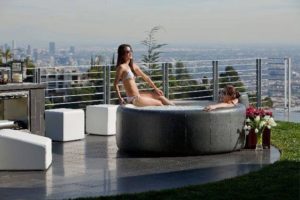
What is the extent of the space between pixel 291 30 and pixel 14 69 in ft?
28.5

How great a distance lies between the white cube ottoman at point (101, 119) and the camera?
8.85 metres

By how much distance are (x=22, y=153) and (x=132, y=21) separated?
46.9 ft

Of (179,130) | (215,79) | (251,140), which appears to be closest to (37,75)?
(179,130)

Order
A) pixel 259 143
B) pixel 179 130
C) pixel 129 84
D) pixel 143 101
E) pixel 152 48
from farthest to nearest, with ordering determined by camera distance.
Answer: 1. pixel 152 48
2. pixel 129 84
3. pixel 143 101
4. pixel 259 143
5. pixel 179 130

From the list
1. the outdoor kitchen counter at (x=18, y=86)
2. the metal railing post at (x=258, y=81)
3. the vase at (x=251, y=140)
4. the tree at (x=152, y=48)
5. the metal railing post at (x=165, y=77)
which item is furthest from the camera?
the tree at (x=152, y=48)

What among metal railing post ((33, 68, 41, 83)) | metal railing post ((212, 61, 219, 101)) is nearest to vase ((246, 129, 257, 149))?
metal railing post ((33, 68, 41, 83))

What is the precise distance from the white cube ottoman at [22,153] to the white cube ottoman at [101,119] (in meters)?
2.62

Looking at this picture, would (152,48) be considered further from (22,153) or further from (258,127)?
(22,153)

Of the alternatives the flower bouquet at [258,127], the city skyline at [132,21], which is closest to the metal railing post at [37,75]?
the flower bouquet at [258,127]

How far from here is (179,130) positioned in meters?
6.96

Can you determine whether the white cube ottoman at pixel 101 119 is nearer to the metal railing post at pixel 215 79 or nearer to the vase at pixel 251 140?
the vase at pixel 251 140

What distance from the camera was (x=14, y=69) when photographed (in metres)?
7.93

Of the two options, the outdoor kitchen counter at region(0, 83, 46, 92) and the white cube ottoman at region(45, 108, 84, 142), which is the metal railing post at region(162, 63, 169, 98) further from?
the outdoor kitchen counter at region(0, 83, 46, 92)

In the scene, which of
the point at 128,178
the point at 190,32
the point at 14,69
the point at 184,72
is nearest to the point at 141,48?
the point at 184,72
